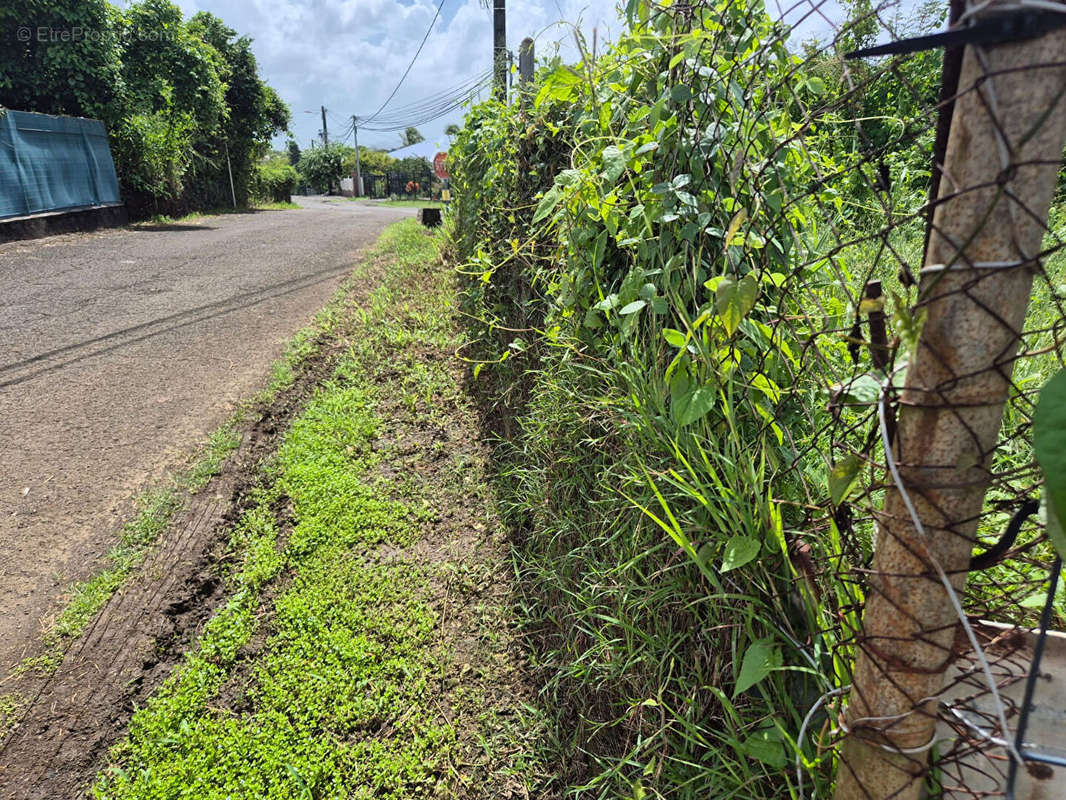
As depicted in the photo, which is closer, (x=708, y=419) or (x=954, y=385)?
(x=954, y=385)

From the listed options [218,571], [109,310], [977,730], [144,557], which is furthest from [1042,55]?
[109,310]

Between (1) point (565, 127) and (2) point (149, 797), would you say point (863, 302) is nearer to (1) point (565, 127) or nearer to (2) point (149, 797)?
(2) point (149, 797)

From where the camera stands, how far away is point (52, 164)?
34.2 feet

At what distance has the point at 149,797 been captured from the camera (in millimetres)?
1633

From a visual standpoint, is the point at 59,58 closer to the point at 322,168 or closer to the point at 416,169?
the point at 322,168

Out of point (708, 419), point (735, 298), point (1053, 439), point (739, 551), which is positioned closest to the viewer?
point (1053, 439)

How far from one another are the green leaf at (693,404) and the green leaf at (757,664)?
1.62 feet

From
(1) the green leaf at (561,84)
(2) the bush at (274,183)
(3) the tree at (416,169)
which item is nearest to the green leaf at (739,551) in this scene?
(1) the green leaf at (561,84)

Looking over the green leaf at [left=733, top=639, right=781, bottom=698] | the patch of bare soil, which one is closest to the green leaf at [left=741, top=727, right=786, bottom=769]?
the green leaf at [left=733, top=639, right=781, bottom=698]

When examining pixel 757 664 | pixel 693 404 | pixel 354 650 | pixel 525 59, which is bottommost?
pixel 354 650

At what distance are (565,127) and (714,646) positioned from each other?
2312 mm

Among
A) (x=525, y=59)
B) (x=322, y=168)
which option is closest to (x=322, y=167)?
(x=322, y=168)

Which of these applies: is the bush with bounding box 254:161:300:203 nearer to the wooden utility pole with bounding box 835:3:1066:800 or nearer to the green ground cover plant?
the green ground cover plant

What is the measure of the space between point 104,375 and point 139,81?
41.8 ft
